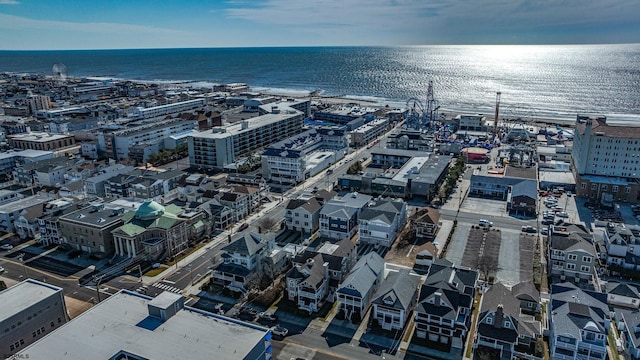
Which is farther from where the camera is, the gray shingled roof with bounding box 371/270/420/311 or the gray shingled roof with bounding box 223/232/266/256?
the gray shingled roof with bounding box 223/232/266/256

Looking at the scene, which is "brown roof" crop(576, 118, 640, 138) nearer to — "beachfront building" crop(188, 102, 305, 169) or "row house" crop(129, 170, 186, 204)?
"beachfront building" crop(188, 102, 305, 169)

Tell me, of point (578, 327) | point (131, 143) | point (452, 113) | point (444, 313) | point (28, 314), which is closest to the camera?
point (578, 327)

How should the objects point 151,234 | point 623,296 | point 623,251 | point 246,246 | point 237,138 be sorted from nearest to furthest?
point 623,296 → point 246,246 → point 623,251 → point 151,234 → point 237,138

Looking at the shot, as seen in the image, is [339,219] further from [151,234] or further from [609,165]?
[609,165]

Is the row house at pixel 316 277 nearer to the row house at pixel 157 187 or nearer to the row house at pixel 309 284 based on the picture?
the row house at pixel 309 284

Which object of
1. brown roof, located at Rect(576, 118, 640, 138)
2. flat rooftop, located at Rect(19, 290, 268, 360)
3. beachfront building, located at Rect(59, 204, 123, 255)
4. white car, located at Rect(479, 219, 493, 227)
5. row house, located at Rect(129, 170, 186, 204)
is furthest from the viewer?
brown roof, located at Rect(576, 118, 640, 138)

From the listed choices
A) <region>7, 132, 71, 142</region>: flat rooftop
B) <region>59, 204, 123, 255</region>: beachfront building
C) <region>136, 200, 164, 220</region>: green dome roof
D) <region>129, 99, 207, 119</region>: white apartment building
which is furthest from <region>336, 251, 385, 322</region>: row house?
<region>129, 99, 207, 119</region>: white apartment building

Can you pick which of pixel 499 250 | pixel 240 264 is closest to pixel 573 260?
pixel 499 250
